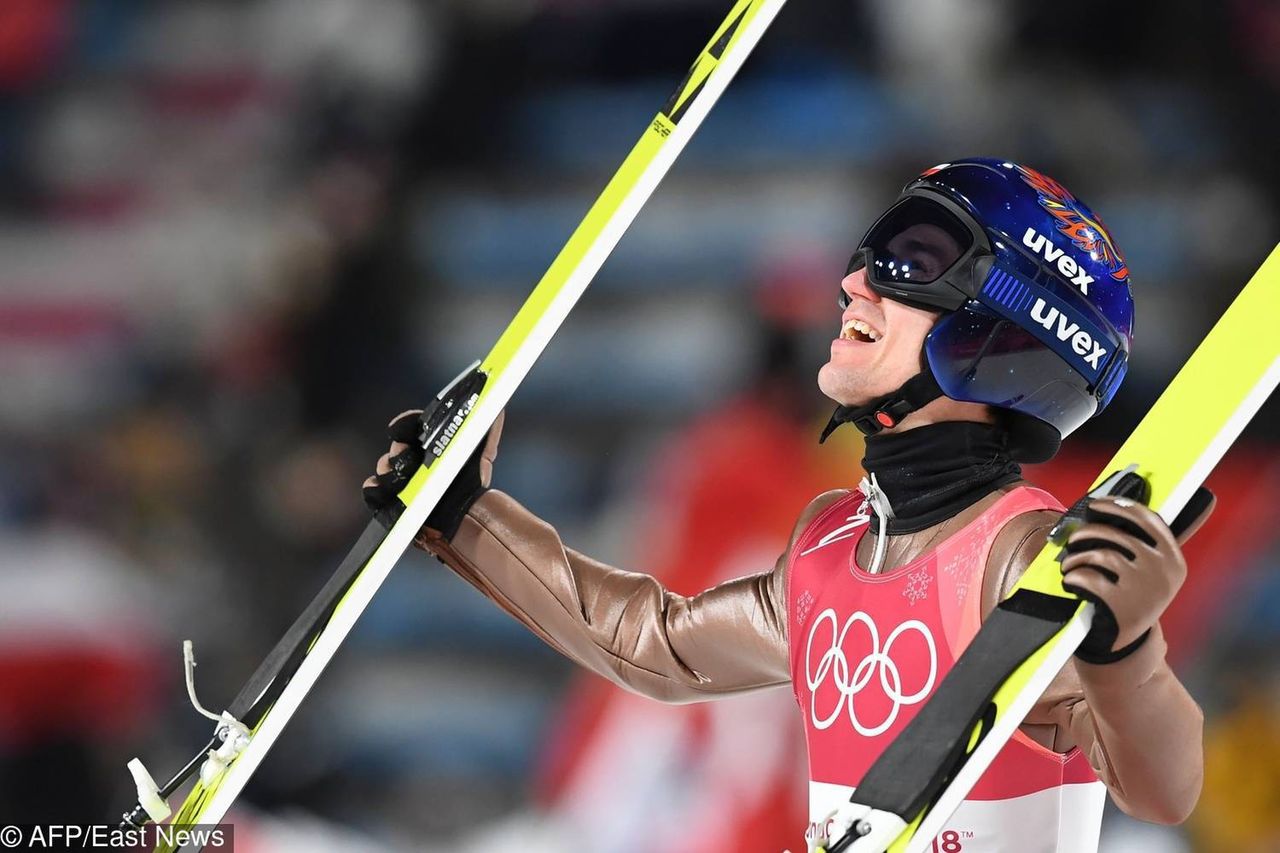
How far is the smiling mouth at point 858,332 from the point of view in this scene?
6.88 ft

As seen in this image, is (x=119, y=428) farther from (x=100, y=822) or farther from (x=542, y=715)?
(x=542, y=715)

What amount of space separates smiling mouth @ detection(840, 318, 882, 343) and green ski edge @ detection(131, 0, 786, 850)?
14.0 inches

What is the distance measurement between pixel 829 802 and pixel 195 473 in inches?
114

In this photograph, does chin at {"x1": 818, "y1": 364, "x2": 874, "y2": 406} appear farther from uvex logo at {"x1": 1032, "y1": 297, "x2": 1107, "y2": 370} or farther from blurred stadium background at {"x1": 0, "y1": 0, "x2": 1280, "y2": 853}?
blurred stadium background at {"x1": 0, "y1": 0, "x2": 1280, "y2": 853}

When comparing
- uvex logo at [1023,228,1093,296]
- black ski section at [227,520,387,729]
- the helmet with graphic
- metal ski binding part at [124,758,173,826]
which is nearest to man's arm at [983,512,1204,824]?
the helmet with graphic

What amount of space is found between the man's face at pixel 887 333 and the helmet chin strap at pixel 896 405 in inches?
0.5

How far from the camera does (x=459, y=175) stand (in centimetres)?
458

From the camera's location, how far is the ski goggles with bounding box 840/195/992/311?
199cm

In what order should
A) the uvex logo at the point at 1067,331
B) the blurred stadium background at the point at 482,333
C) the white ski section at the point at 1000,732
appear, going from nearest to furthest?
the white ski section at the point at 1000,732
the uvex logo at the point at 1067,331
the blurred stadium background at the point at 482,333

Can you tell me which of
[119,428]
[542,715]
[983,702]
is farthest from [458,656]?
[983,702]

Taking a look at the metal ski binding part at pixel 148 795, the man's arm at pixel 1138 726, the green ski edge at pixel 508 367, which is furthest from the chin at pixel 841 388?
the metal ski binding part at pixel 148 795

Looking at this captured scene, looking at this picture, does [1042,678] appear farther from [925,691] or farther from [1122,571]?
[925,691]

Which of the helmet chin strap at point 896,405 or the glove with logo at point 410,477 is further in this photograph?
the glove with logo at point 410,477

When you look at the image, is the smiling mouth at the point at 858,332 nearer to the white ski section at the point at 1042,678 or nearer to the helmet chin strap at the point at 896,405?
the helmet chin strap at the point at 896,405
